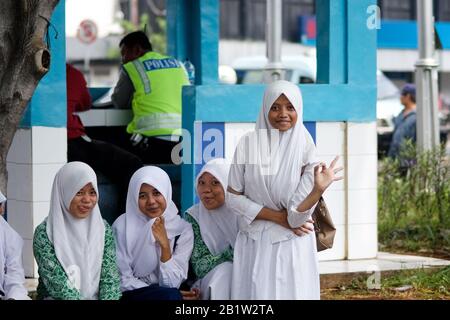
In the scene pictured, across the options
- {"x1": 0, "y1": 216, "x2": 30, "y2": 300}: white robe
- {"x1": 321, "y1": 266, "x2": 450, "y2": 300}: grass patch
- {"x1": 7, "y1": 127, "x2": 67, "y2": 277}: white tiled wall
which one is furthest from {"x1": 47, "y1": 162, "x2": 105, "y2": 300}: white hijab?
{"x1": 321, "y1": 266, "x2": 450, "y2": 300}: grass patch

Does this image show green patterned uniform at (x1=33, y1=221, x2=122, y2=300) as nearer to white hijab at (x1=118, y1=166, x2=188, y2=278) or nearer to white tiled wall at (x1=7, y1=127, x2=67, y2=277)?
white hijab at (x1=118, y1=166, x2=188, y2=278)

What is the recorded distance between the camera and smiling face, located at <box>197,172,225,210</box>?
22.3 ft

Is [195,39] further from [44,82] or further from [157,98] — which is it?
[44,82]

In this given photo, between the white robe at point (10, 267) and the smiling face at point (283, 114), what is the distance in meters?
1.57

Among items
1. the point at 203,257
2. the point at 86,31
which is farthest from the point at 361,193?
the point at 86,31

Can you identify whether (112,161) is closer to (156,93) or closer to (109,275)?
(156,93)

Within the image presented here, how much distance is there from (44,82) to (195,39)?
1843mm

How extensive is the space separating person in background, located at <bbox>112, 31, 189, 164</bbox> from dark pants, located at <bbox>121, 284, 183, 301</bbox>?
3316 mm

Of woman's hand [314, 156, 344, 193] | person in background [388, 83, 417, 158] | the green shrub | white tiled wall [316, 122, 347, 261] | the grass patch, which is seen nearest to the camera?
woman's hand [314, 156, 344, 193]

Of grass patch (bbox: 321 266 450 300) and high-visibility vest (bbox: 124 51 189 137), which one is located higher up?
high-visibility vest (bbox: 124 51 189 137)

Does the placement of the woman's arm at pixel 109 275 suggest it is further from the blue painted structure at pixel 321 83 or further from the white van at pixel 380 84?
the white van at pixel 380 84

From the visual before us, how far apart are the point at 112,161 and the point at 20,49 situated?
109 inches

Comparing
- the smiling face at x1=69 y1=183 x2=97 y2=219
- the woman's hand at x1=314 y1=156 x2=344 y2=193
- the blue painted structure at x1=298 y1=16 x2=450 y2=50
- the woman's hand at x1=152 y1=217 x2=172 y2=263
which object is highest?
the blue painted structure at x1=298 y1=16 x2=450 y2=50

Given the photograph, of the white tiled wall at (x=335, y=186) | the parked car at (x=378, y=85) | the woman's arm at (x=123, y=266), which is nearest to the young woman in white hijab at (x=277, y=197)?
the woman's arm at (x=123, y=266)
